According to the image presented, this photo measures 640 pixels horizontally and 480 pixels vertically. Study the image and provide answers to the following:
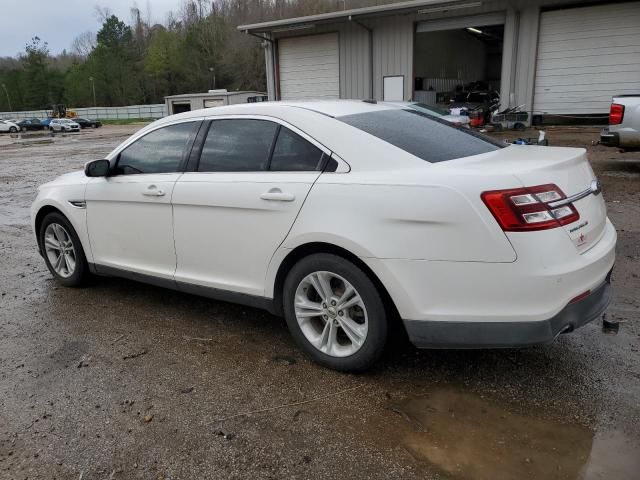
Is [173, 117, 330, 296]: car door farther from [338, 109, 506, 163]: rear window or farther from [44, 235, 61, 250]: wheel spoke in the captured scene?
[44, 235, 61, 250]: wheel spoke

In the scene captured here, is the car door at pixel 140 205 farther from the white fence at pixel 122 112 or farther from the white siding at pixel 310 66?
the white fence at pixel 122 112

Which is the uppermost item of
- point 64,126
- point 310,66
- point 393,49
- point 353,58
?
point 393,49

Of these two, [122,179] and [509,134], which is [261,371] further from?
[509,134]

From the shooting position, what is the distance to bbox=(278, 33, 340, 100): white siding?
2341 cm

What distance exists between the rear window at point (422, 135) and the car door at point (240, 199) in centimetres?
39

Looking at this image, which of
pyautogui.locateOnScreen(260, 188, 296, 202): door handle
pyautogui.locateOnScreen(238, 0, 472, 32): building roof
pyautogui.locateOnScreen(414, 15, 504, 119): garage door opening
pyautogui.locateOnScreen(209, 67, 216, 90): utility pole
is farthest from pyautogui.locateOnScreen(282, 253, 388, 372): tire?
pyautogui.locateOnScreen(209, 67, 216, 90): utility pole

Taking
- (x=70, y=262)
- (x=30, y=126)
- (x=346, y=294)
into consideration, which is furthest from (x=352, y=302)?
(x=30, y=126)

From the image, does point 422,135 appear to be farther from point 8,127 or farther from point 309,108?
point 8,127

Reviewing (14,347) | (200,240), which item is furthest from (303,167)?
(14,347)

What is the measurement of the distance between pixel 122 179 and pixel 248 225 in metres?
1.50

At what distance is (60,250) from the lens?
202 inches

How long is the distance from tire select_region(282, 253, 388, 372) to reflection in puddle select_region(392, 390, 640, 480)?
1.36 ft

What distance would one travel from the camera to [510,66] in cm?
1955

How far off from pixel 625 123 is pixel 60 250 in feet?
29.4
